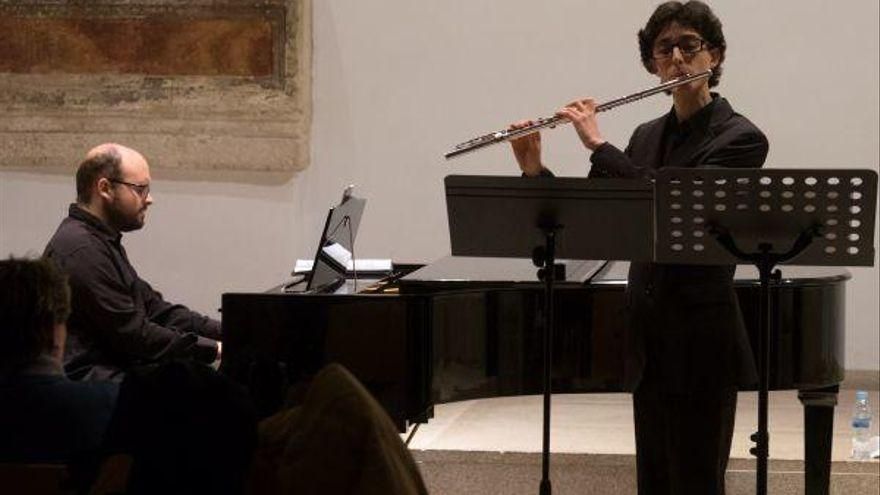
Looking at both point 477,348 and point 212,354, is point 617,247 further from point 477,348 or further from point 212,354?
point 212,354

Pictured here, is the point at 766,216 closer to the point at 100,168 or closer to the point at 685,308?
the point at 685,308

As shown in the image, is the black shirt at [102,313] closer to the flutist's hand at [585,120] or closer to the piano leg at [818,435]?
the flutist's hand at [585,120]

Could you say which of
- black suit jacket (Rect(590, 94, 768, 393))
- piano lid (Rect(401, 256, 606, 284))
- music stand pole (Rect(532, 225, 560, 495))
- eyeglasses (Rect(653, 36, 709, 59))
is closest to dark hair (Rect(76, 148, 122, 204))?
piano lid (Rect(401, 256, 606, 284))

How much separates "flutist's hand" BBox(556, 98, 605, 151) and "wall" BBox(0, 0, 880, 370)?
3481 mm

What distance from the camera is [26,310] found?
112 inches

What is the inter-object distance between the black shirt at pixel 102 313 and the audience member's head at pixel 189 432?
1828 mm

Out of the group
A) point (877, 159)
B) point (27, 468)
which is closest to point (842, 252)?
point (27, 468)

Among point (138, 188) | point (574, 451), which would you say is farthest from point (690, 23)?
point (574, 451)

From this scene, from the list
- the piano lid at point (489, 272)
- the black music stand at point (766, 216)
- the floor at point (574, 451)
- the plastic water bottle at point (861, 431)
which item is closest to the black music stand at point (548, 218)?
the black music stand at point (766, 216)

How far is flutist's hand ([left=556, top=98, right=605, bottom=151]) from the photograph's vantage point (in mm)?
3590

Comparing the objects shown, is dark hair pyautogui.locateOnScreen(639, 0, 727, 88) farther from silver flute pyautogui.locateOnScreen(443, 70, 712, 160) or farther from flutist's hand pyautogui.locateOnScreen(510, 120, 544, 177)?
flutist's hand pyautogui.locateOnScreen(510, 120, 544, 177)

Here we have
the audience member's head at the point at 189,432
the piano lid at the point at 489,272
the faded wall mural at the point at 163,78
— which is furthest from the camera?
the faded wall mural at the point at 163,78

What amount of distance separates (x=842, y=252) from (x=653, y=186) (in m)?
0.42

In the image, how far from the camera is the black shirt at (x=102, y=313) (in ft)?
13.6
